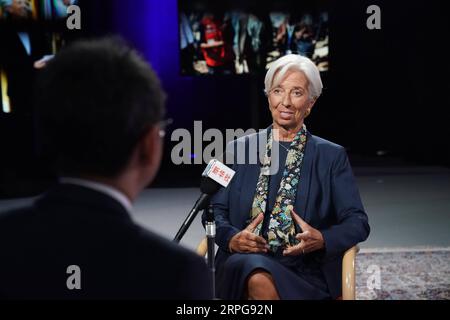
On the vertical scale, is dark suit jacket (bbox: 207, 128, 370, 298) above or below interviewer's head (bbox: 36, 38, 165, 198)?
below

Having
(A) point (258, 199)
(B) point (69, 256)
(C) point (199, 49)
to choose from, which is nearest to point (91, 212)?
(B) point (69, 256)

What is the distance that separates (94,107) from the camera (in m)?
0.68

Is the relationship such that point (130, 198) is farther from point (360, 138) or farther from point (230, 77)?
point (360, 138)

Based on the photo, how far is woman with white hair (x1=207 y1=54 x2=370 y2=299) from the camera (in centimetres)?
171

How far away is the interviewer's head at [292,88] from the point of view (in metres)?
1.92

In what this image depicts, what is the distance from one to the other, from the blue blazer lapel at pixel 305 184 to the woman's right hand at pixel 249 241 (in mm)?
149

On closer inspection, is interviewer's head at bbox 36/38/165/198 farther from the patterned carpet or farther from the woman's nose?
the patterned carpet

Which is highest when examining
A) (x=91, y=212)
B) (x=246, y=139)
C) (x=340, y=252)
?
(x=91, y=212)

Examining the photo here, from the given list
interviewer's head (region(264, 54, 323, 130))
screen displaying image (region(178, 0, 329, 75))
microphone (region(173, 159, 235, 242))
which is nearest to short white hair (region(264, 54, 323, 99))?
interviewer's head (region(264, 54, 323, 130))

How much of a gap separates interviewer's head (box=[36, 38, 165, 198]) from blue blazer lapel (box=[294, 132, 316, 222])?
3.75ft

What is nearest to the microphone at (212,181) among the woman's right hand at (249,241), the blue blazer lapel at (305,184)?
the woman's right hand at (249,241)

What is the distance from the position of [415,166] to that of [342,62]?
6.63 ft

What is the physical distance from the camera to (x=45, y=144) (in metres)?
0.72

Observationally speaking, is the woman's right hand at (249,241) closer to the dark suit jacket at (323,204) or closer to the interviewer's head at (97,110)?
the dark suit jacket at (323,204)
